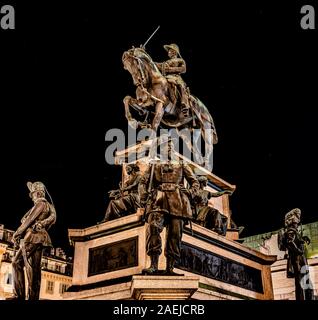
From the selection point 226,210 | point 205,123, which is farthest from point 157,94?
point 226,210

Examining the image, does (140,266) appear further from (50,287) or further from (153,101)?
(50,287)

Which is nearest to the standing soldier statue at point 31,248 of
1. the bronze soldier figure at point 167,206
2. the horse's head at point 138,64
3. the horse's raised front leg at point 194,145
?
the bronze soldier figure at point 167,206

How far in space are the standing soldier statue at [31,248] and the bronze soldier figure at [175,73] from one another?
14.5ft

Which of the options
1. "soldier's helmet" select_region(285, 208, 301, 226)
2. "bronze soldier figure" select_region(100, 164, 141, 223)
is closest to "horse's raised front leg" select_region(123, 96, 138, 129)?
"bronze soldier figure" select_region(100, 164, 141, 223)

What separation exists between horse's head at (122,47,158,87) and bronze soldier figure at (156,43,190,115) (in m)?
0.80

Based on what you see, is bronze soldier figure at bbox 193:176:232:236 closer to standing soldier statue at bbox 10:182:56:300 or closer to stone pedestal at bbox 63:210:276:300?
stone pedestal at bbox 63:210:276:300

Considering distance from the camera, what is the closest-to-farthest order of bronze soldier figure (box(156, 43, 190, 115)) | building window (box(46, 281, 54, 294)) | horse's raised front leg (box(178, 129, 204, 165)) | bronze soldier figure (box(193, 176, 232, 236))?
1. bronze soldier figure (box(193, 176, 232, 236))
2. bronze soldier figure (box(156, 43, 190, 115))
3. horse's raised front leg (box(178, 129, 204, 165))
4. building window (box(46, 281, 54, 294))

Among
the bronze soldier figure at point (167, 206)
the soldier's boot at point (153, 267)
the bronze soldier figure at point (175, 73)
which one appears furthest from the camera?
the bronze soldier figure at point (175, 73)

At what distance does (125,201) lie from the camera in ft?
30.6

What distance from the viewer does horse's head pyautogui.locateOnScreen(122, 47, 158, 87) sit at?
10852 mm

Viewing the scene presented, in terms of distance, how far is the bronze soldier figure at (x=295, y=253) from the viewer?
11.0 metres

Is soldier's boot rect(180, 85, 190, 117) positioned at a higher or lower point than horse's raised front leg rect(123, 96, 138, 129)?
higher

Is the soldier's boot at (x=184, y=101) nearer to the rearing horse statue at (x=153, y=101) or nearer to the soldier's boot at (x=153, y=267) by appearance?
the rearing horse statue at (x=153, y=101)

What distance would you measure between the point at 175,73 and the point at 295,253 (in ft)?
17.2
